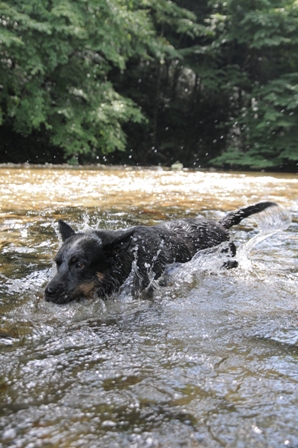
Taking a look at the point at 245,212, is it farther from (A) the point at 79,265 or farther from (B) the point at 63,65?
(B) the point at 63,65

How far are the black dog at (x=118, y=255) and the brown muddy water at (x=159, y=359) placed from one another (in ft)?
0.43

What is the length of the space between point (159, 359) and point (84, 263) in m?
1.44

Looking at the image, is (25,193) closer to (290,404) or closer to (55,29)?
(290,404)

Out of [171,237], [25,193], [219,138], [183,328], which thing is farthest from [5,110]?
[183,328]

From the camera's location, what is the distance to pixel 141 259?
4.27 metres

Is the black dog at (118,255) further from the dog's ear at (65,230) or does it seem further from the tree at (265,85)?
the tree at (265,85)

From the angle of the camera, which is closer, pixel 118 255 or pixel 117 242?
pixel 117 242

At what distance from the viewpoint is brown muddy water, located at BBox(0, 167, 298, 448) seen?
192 cm

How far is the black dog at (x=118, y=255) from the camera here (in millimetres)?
3730

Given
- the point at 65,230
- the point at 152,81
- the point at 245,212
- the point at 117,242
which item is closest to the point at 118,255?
the point at 117,242

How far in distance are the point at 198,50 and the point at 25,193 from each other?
2182 cm

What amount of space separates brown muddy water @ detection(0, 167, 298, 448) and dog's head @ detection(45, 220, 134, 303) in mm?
127

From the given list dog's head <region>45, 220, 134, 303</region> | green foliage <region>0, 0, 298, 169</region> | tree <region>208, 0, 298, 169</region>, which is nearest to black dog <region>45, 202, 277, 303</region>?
dog's head <region>45, 220, 134, 303</region>

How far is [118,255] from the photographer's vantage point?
13.4 ft
